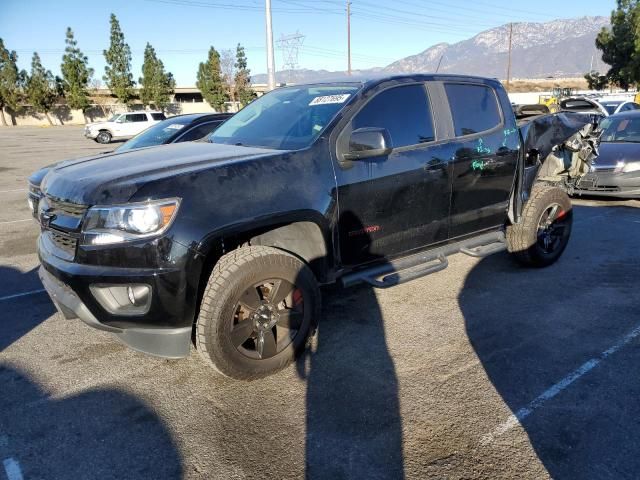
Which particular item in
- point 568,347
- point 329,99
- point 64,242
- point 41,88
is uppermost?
point 41,88

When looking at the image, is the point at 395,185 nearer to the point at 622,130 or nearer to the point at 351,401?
the point at 351,401

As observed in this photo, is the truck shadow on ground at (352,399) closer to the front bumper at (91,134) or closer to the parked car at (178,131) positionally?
the parked car at (178,131)

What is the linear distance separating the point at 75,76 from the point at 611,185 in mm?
52460

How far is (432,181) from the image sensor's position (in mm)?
3943

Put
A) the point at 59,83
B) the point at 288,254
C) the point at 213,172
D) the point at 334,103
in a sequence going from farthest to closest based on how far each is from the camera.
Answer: the point at 59,83 → the point at 334,103 → the point at 288,254 → the point at 213,172

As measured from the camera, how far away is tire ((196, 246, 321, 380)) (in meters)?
2.94

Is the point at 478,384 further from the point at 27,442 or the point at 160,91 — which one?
the point at 160,91

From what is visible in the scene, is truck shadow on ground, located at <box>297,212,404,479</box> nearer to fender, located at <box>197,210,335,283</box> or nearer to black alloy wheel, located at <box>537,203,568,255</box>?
fender, located at <box>197,210,335,283</box>

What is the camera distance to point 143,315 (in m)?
2.80

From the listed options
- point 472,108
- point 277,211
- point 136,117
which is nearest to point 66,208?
point 277,211

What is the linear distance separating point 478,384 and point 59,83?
188 ft

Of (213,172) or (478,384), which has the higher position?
(213,172)

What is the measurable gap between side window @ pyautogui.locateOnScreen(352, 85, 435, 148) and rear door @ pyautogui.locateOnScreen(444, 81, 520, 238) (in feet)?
1.08

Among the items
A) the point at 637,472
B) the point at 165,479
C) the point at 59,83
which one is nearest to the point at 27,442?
the point at 165,479
